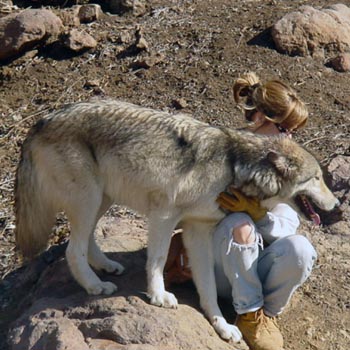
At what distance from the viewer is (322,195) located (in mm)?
5789

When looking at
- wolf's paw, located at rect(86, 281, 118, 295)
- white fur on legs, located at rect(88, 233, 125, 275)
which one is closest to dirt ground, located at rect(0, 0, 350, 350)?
white fur on legs, located at rect(88, 233, 125, 275)

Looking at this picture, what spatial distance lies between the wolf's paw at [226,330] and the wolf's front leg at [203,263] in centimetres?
2

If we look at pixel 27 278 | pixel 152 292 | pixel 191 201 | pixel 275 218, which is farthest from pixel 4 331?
pixel 275 218

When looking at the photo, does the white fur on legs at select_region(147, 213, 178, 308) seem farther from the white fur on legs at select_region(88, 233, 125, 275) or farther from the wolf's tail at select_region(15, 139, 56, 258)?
the wolf's tail at select_region(15, 139, 56, 258)

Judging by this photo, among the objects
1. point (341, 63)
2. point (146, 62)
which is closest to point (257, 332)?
point (146, 62)

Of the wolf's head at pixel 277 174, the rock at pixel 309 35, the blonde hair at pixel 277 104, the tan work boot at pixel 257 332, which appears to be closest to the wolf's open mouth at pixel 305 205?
the wolf's head at pixel 277 174

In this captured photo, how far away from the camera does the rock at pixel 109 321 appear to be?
17.6 feet

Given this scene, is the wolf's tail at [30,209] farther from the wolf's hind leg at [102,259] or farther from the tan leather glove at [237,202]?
the tan leather glove at [237,202]

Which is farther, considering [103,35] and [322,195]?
[103,35]

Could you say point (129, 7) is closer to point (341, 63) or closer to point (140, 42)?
point (140, 42)

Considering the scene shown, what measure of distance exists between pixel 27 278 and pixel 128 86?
3558 millimetres

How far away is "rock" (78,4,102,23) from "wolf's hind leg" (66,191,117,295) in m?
5.35

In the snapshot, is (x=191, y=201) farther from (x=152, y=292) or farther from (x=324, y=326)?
(x=324, y=326)

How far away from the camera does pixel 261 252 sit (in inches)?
230
